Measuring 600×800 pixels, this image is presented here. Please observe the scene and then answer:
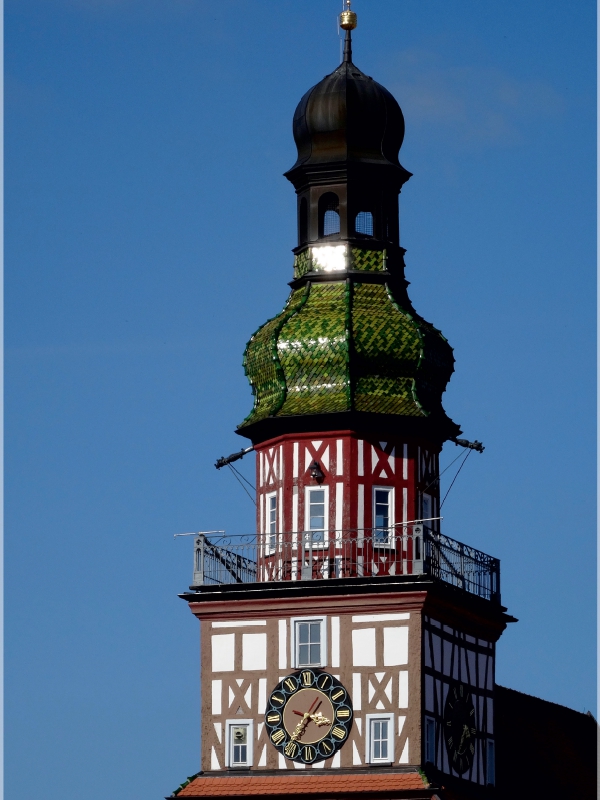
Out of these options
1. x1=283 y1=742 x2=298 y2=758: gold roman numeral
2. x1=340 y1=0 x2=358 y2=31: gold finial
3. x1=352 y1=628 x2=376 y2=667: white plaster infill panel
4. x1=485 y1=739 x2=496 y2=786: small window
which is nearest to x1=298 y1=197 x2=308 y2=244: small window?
x1=340 y1=0 x2=358 y2=31: gold finial

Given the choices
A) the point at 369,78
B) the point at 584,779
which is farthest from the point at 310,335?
the point at 584,779

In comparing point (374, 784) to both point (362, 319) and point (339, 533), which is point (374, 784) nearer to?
point (339, 533)

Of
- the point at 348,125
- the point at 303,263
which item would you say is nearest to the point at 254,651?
the point at 303,263

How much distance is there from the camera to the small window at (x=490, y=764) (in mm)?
75375

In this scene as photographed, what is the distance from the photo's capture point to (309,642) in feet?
240

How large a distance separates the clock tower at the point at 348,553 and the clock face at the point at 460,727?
7 centimetres

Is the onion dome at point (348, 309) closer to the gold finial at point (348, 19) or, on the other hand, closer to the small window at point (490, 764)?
the gold finial at point (348, 19)

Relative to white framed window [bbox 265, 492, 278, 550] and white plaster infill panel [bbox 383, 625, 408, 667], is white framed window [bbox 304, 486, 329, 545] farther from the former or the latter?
white plaster infill panel [bbox 383, 625, 408, 667]

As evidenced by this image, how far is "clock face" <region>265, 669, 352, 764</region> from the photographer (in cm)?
7238

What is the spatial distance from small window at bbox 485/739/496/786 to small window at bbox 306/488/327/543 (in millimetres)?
5961

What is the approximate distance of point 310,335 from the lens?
2968 inches

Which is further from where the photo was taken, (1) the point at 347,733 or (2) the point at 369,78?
(2) the point at 369,78

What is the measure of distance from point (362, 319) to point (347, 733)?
363 inches

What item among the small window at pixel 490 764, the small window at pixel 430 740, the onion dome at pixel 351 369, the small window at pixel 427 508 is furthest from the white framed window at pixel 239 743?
the onion dome at pixel 351 369
